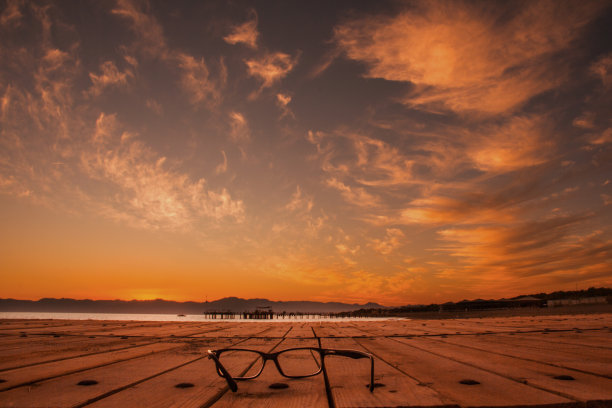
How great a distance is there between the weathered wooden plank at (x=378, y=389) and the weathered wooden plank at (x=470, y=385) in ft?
0.26

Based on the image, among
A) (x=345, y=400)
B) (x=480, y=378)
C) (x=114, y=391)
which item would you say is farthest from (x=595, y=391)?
(x=114, y=391)

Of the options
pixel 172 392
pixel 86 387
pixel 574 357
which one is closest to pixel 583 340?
pixel 574 357

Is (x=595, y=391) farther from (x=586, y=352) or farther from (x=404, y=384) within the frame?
(x=586, y=352)

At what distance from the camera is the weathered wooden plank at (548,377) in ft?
4.91

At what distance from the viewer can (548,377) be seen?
190 centimetres

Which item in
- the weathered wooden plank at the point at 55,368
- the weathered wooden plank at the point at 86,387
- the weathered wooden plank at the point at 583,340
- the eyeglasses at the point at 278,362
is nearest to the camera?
the weathered wooden plank at the point at 86,387

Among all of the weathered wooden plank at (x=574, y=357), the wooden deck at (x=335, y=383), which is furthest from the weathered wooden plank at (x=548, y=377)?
the weathered wooden plank at (x=574, y=357)

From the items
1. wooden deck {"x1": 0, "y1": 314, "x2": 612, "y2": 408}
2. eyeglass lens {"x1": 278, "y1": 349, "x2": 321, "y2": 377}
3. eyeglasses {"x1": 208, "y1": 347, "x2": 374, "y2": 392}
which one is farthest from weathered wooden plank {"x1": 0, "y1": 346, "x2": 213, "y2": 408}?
eyeglass lens {"x1": 278, "y1": 349, "x2": 321, "y2": 377}

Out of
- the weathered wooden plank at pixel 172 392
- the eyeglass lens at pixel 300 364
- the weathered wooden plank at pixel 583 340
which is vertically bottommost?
the weathered wooden plank at pixel 583 340

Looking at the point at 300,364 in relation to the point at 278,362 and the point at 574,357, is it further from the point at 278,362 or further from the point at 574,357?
the point at 574,357

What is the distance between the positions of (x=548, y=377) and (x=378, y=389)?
40.3 inches

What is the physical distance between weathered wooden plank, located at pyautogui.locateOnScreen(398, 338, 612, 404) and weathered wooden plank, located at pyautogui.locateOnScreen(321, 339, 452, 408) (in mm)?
578

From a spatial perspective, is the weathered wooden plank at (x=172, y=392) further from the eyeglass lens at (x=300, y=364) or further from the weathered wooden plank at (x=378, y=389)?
the weathered wooden plank at (x=378, y=389)

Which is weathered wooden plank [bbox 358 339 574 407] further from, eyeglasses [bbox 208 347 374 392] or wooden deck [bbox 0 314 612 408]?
eyeglasses [bbox 208 347 374 392]
